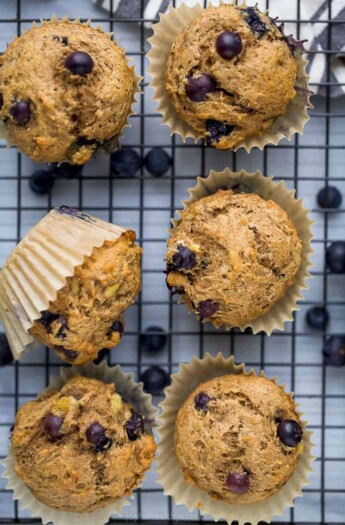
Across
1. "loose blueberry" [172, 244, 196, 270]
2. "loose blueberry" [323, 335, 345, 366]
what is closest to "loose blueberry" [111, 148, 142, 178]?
"loose blueberry" [172, 244, 196, 270]

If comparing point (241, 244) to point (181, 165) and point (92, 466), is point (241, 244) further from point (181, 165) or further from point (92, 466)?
point (92, 466)

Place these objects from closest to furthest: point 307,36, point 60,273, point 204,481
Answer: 1. point 60,273
2. point 204,481
3. point 307,36

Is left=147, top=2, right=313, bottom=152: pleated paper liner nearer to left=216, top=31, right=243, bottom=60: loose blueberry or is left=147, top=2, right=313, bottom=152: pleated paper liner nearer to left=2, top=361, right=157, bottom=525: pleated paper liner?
left=216, top=31, right=243, bottom=60: loose blueberry

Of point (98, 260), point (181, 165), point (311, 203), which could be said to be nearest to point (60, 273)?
point (98, 260)

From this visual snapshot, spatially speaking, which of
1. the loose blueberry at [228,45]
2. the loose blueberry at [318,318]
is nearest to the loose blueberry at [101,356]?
the loose blueberry at [318,318]

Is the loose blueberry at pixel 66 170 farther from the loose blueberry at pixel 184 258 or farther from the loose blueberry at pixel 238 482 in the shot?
the loose blueberry at pixel 238 482
